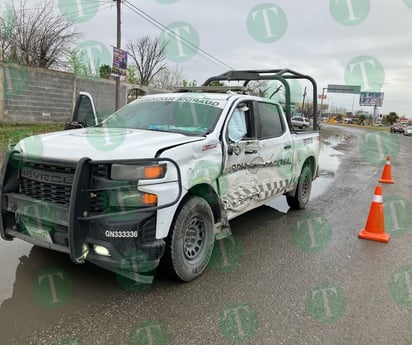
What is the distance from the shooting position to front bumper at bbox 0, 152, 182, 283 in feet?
9.78

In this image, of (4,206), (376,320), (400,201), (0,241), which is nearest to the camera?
(376,320)

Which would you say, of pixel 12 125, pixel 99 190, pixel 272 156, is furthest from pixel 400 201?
pixel 12 125

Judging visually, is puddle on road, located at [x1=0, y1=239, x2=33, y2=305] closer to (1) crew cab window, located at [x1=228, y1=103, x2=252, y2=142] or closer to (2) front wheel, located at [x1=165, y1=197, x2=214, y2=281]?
(2) front wheel, located at [x1=165, y1=197, x2=214, y2=281]

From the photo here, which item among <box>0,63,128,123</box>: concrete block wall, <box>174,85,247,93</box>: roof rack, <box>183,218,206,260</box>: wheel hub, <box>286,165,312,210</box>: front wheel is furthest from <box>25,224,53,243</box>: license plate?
<box>0,63,128,123</box>: concrete block wall

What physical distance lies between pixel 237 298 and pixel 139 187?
1.38 m

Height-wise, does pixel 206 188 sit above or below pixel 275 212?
above

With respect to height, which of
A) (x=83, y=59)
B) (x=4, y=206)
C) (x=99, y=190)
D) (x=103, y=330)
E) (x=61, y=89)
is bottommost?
(x=103, y=330)

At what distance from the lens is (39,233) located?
10.8 ft

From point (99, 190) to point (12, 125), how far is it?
13925mm

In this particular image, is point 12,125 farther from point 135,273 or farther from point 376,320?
point 376,320

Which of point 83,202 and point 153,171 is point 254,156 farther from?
point 83,202

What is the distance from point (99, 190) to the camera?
3.02 metres

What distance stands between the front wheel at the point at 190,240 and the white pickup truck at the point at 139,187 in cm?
1

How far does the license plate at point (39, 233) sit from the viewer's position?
3246 millimetres
